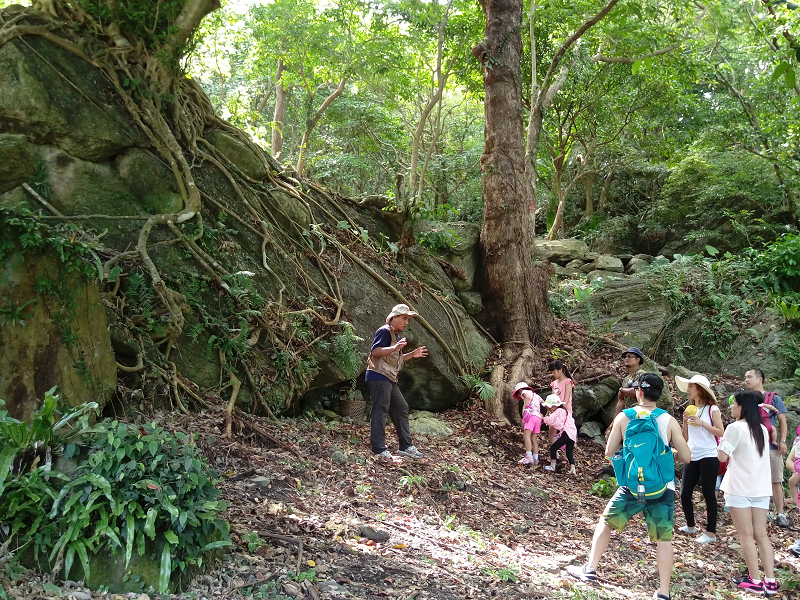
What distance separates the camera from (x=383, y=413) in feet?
21.6

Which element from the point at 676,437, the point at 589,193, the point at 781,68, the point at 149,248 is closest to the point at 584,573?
the point at 676,437

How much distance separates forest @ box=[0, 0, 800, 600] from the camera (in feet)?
11.9

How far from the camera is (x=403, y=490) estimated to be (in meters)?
5.73

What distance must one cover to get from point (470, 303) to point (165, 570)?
795 cm

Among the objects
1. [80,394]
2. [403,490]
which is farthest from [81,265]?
[403,490]

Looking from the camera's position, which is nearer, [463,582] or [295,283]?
[463,582]

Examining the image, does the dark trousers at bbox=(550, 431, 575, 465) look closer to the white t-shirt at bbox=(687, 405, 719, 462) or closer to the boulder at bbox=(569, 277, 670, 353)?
the white t-shirt at bbox=(687, 405, 719, 462)

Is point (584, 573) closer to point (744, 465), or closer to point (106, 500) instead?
point (744, 465)

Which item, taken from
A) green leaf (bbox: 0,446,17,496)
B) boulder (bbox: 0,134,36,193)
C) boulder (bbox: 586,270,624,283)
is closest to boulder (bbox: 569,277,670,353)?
boulder (bbox: 586,270,624,283)

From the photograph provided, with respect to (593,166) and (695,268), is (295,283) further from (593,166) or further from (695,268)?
(593,166)

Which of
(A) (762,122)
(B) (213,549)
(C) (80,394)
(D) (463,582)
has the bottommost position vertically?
(D) (463,582)

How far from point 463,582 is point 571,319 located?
27.9 ft

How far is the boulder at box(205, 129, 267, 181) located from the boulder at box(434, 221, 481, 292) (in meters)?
3.67

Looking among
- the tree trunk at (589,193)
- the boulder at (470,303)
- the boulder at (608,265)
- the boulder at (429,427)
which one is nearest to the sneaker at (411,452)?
the boulder at (429,427)
